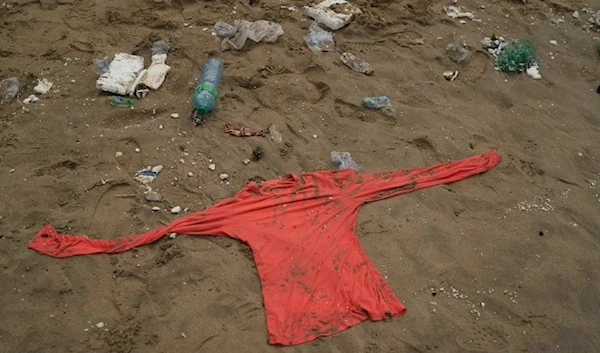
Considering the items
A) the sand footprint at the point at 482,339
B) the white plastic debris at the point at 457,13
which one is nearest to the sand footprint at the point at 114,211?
the sand footprint at the point at 482,339

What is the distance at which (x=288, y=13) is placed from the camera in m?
5.45

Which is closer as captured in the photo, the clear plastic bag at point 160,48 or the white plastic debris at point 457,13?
the clear plastic bag at point 160,48

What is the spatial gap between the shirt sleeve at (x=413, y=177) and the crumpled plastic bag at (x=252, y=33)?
6.06ft

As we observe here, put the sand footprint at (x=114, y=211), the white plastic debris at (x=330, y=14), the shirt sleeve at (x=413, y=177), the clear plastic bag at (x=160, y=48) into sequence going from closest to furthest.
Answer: the sand footprint at (x=114, y=211) → the shirt sleeve at (x=413, y=177) → the clear plastic bag at (x=160, y=48) → the white plastic debris at (x=330, y=14)

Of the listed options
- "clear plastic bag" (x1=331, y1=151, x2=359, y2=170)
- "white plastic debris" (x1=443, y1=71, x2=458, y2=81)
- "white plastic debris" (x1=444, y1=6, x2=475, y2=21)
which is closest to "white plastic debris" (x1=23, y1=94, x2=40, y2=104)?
"clear plastic bag" (x1=331, y1=151, x2=359, y2=170)

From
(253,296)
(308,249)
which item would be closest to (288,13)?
(308,249)

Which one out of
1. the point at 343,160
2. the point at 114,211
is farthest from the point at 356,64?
the point at 114,211

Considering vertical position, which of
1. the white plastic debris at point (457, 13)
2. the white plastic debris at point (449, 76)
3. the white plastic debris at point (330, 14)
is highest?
the white plastic debris at point (457, 13)

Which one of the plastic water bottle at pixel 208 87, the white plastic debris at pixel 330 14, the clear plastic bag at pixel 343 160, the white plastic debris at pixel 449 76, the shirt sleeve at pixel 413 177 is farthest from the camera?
the white plastic debris at pixel 330 14

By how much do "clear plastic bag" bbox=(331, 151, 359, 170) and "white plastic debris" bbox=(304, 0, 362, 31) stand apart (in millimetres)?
1761

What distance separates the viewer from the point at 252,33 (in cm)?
507

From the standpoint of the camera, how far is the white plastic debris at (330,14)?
5348 millimetres

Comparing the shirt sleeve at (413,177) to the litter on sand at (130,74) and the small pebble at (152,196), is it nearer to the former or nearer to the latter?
the small pebble at (152,196)

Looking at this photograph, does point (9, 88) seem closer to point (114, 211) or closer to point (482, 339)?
point (114, 211)
